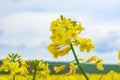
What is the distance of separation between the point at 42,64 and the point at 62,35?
878 mm

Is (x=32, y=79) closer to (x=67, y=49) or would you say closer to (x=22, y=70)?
(x=22, y=70)

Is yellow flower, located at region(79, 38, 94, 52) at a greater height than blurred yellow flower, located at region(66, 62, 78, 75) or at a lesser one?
greater

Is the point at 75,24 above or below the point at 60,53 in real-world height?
above

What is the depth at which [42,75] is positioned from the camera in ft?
12.9

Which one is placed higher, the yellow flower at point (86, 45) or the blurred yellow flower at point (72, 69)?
the yellow flower at point (86, 45)

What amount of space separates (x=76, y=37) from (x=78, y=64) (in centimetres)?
25

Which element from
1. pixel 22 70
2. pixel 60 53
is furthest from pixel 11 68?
pixel 60 53

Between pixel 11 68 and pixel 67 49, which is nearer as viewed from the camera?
pixel 67 49

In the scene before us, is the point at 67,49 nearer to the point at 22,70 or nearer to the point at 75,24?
the point at 75,24

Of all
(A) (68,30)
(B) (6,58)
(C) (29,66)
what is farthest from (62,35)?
(B) (6,58)

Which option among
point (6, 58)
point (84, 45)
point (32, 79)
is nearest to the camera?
point (84, 45)

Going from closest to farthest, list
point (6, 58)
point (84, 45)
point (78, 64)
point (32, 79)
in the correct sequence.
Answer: point (78, 64), point (84, 45), point (32, 79), point (6, 58)

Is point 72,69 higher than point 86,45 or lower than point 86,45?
lower

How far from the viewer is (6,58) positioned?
4027 mm
